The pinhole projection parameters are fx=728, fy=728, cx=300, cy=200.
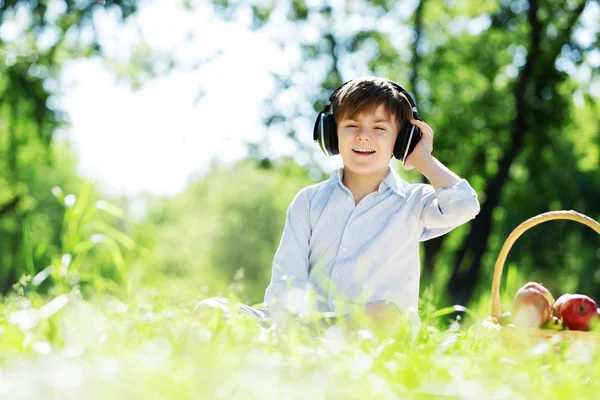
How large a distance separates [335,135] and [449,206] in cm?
65

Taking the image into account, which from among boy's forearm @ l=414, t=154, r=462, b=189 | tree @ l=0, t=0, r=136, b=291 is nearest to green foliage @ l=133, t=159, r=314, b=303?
tree @ l=0, t=0, r=136, b=291

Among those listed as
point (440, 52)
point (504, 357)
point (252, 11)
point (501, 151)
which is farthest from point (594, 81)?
point (504, 357)

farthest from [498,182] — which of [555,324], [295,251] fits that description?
[295,251]

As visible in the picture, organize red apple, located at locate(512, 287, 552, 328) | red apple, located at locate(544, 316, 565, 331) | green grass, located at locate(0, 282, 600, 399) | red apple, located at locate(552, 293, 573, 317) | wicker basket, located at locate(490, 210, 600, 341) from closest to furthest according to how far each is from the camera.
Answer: green grass, located at locate(0, 282, 600, 399), wicker basket, located at locate(490, 210, 600, 341), red apple, located at locate(512, 287, 552, 328), red apple, located at locate(544, 316, 565, 331), red apple, located at locate(552, 293, 573, 317)

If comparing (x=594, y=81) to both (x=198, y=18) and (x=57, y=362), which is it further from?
(x=57, y=362)

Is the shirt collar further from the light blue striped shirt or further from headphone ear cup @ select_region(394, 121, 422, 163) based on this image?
headphone ear cup @ select_region(394, 121, 422, 163)

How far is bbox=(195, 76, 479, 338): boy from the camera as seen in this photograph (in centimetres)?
325

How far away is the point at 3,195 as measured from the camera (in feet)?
72.4

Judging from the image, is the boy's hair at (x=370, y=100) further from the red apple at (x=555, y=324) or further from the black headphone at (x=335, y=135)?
the red apple at (x=555, y=324)

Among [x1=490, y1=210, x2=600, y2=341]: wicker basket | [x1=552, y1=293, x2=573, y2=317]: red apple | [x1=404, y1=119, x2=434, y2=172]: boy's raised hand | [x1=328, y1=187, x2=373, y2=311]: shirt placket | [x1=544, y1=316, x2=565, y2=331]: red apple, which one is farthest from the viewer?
[x1=552, y1=293, x2=573, y2=317]: red apple

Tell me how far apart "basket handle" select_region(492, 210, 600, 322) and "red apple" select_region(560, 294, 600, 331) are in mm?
403

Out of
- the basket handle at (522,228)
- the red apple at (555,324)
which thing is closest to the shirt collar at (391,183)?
the basket handle at (522,228)

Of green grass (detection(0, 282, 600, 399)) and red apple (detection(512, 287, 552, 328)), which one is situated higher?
green grass (detection(0, 282, 600, 399))

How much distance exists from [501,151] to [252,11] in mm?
5255
